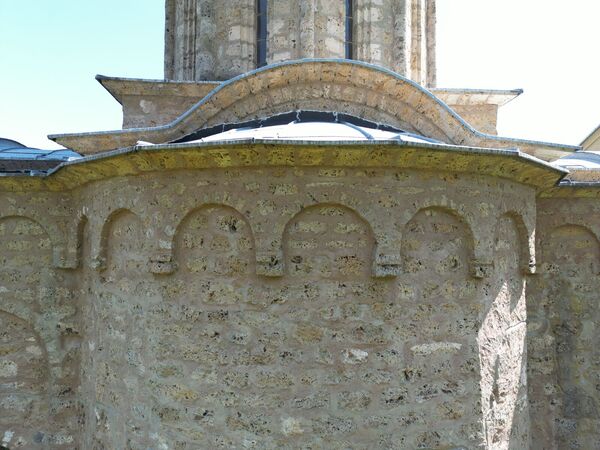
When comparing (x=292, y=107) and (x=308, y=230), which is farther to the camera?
(x=292, y=107)

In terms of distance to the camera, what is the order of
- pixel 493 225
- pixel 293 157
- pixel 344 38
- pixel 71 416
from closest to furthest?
pixel 293 157
pixel 493 225
pixel 71 416
pixel 344 38

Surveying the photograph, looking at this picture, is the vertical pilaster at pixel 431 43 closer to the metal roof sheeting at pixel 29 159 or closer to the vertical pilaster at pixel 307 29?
the vertical pilaster at pixel 307 29

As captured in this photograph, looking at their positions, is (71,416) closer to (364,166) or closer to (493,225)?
(364,166)

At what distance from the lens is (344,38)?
21.4ft

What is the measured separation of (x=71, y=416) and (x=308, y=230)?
332 cm

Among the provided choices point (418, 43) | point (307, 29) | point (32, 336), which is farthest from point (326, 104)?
point (32, 336)

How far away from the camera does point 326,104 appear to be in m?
5.25

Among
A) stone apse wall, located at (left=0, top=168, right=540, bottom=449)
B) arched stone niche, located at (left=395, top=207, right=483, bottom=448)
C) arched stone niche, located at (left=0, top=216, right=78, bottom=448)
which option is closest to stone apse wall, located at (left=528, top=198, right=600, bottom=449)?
stone apse wall, located at (left=0, top=168, right=540, bottom=449)

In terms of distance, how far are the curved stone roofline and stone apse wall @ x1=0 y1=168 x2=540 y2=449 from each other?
100 cm

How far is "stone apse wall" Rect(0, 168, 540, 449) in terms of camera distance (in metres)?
3.59

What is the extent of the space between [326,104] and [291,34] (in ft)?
5.50

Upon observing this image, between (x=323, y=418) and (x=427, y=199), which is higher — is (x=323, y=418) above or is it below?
below

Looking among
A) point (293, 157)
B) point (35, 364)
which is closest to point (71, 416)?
point (35, 364)

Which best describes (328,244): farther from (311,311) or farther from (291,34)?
(291,34)
